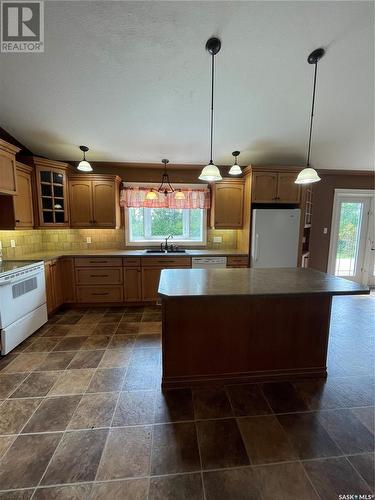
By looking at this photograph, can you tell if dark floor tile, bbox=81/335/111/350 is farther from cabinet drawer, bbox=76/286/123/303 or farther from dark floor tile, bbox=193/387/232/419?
dark floor tile, bbox=193/387/232/419

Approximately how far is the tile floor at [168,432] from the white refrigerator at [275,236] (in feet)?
5.42

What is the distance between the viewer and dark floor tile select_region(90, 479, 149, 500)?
47.1 inches

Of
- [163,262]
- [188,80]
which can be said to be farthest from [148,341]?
[188,80]

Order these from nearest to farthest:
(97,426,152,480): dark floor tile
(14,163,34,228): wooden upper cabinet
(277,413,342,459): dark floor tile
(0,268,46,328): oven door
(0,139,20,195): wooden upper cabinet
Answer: (97,426,152,480): dark floor tile, (277,413,342,459): dark floor tile, (0,268,46,328): oven door, (0,139,20,195): wooden upper cabinet, (14,163,34,228): wooden upper cabinet

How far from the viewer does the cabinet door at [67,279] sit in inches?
142

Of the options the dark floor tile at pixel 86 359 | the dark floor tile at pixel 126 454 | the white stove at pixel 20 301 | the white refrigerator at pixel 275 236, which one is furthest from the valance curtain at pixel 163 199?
the dark floor tile at pixel 126 454

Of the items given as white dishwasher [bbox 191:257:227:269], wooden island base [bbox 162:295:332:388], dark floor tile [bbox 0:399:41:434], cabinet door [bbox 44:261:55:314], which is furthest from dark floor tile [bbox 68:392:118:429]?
white dishwasher [bbox 191:257:227:269]

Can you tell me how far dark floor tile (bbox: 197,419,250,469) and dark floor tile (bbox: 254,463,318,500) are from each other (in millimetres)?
115

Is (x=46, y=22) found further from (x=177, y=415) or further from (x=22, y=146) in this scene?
(x=177, y=415)

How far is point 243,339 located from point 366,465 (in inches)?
39.3

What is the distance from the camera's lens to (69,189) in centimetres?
382

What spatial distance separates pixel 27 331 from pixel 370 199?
21.2 ft

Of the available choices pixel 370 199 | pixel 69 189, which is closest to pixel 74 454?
pixel 69 189

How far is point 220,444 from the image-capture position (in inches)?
58.5
